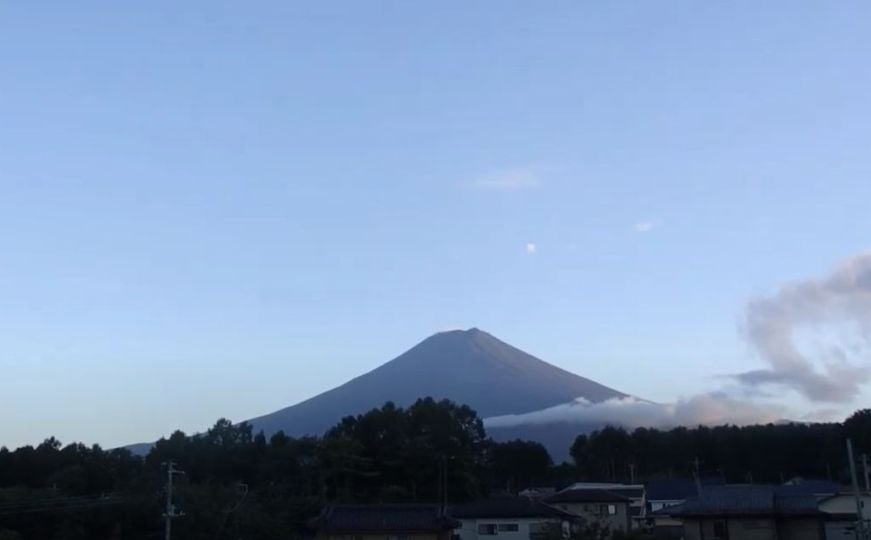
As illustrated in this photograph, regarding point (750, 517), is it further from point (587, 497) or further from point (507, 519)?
point (587, 497)

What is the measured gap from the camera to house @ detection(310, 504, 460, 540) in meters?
38.9

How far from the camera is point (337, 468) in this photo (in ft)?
168

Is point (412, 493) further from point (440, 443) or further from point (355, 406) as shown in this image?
point (355, 406)

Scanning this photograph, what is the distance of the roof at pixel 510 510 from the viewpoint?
41.9 meters

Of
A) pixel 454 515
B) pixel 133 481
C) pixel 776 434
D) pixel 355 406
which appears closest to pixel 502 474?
pixel 776 434

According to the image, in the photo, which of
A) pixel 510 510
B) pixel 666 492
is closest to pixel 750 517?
pixel 510 510

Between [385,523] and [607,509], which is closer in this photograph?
[385,523]

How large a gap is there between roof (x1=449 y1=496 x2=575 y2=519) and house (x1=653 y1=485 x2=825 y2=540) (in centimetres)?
631

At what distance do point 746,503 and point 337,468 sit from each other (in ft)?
70.4

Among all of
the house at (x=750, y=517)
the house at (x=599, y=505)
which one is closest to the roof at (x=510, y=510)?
the house at (x=599, y=505)

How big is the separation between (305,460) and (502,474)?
2721 cm

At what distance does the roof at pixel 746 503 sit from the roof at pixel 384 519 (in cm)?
875

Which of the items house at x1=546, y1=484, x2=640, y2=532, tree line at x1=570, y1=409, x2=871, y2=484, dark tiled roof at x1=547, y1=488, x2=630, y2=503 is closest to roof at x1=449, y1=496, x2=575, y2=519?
house at x1=546, y1=484, x2=640, y2=532

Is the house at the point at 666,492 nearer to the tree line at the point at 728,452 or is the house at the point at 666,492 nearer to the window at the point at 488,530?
the tree line at the point at 728,452
